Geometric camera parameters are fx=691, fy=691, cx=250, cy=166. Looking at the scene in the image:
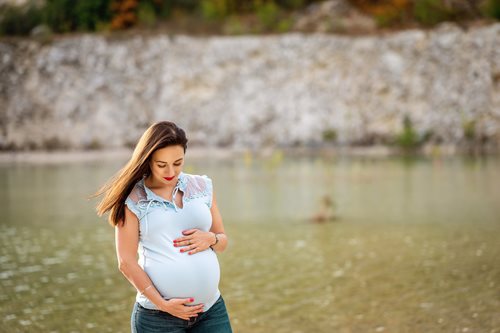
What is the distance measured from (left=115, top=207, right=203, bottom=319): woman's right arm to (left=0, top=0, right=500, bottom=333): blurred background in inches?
165

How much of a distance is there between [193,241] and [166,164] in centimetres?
50

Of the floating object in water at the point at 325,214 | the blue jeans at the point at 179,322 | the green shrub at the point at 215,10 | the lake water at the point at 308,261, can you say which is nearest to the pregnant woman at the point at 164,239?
the blue jeans at the point at 179,322

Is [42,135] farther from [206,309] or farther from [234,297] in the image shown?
[206,309]

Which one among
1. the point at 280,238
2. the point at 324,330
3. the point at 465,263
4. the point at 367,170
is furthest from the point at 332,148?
the point at 324,330

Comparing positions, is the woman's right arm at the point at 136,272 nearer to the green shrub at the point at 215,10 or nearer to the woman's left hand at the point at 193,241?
the woman's left hand at the point at 193,241

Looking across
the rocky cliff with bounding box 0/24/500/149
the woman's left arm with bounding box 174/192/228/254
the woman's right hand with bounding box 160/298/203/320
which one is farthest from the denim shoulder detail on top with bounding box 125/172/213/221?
the rocky cliff with bounding box 0/24/500/149

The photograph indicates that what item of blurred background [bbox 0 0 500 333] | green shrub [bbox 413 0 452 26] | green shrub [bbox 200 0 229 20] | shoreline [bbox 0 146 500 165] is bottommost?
shoreline [bbox 0 146 500 165]

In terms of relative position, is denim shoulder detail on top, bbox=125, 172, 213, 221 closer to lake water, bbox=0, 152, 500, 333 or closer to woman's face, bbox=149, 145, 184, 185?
woman's face, bbox=149, 145, 184, 185

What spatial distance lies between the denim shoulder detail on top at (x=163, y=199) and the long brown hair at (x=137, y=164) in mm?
67

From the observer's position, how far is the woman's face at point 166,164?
4.19 metres

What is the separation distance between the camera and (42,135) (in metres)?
58.7

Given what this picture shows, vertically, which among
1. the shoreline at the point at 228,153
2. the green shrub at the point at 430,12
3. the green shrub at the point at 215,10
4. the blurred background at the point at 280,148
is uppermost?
the green shrub at the point at 215,10

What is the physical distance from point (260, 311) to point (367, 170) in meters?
26.1

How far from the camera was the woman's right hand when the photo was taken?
413cm
